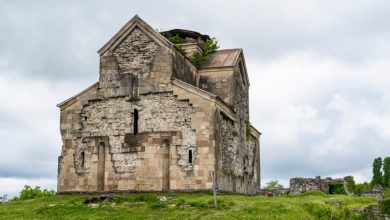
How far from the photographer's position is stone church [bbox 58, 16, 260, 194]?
25.6 m

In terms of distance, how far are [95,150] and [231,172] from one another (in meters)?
6.95

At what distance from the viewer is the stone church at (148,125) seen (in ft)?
83.9

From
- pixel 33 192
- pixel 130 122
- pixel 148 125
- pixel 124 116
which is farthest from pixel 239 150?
pixel 33 192

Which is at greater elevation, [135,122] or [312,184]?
[135,122]

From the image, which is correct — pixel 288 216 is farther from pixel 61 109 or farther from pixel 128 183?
pixel 61 109

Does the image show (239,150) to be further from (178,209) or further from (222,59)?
(178,209)

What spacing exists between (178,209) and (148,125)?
22.7 feet

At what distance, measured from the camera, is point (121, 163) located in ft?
87.2

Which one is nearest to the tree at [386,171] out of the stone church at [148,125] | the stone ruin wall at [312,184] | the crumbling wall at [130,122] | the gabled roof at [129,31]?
the stone ruin wall at [312,184]

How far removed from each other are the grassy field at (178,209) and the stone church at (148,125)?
2.13 meters

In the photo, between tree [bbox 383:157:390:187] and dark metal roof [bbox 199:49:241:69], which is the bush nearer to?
dark metal roof [bbox 199:49:241:69]

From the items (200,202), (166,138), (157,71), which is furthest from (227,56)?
(200,202)

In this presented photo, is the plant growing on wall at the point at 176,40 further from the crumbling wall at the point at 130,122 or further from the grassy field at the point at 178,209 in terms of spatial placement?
the grassy field at the point at 178,209

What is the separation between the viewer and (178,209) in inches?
807
